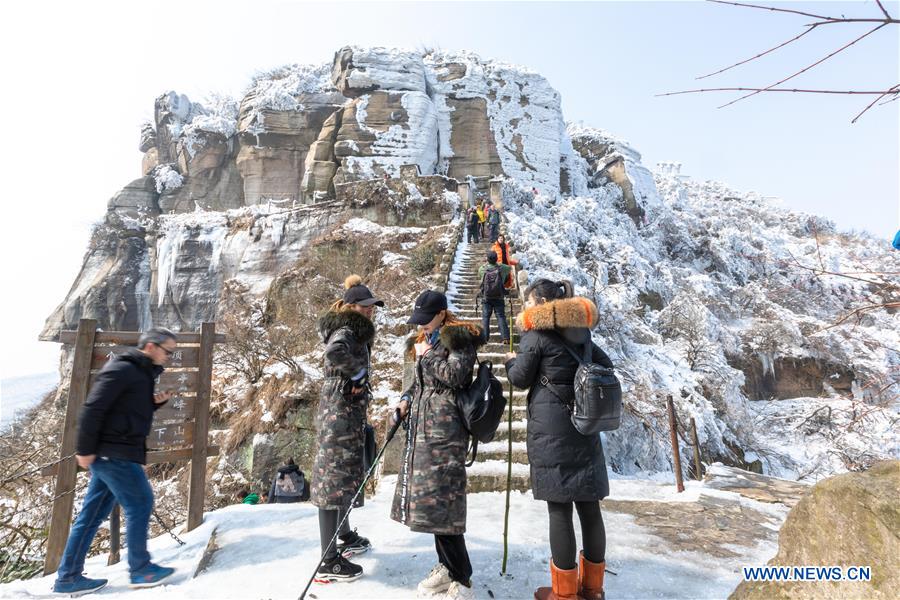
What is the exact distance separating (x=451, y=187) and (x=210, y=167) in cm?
2235

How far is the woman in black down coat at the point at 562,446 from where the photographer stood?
2.09 metres

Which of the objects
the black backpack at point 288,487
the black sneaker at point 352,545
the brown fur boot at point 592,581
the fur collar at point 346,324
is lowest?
the black backpack at point 288,487

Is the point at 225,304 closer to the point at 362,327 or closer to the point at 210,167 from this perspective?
the point at 362,327

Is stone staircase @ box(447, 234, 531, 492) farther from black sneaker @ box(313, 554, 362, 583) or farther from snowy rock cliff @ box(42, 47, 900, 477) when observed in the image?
snowy rock cliff @ box(42, 47, 900, 477)

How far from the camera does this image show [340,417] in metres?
2.69

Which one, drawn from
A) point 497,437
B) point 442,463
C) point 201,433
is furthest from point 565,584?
point 201,433

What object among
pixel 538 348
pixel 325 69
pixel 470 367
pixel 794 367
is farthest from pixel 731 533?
pixel 325 69

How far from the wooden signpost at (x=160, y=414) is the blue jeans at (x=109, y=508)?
2.24 ft

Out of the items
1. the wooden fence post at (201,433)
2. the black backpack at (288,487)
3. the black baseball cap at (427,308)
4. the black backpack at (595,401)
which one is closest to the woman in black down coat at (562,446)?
the black backpack at (595,401)

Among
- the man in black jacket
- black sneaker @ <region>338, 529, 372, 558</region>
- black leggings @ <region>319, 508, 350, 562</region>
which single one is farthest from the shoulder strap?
the man in black jacket

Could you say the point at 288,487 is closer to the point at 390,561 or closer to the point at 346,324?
the point at 390,561

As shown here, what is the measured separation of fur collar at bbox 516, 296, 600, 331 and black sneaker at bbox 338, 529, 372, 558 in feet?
6.72

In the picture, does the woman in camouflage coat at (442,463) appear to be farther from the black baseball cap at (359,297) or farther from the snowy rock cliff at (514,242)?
the snowy rock cliff at (514,242)

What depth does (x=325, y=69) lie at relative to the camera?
99.1 ft
